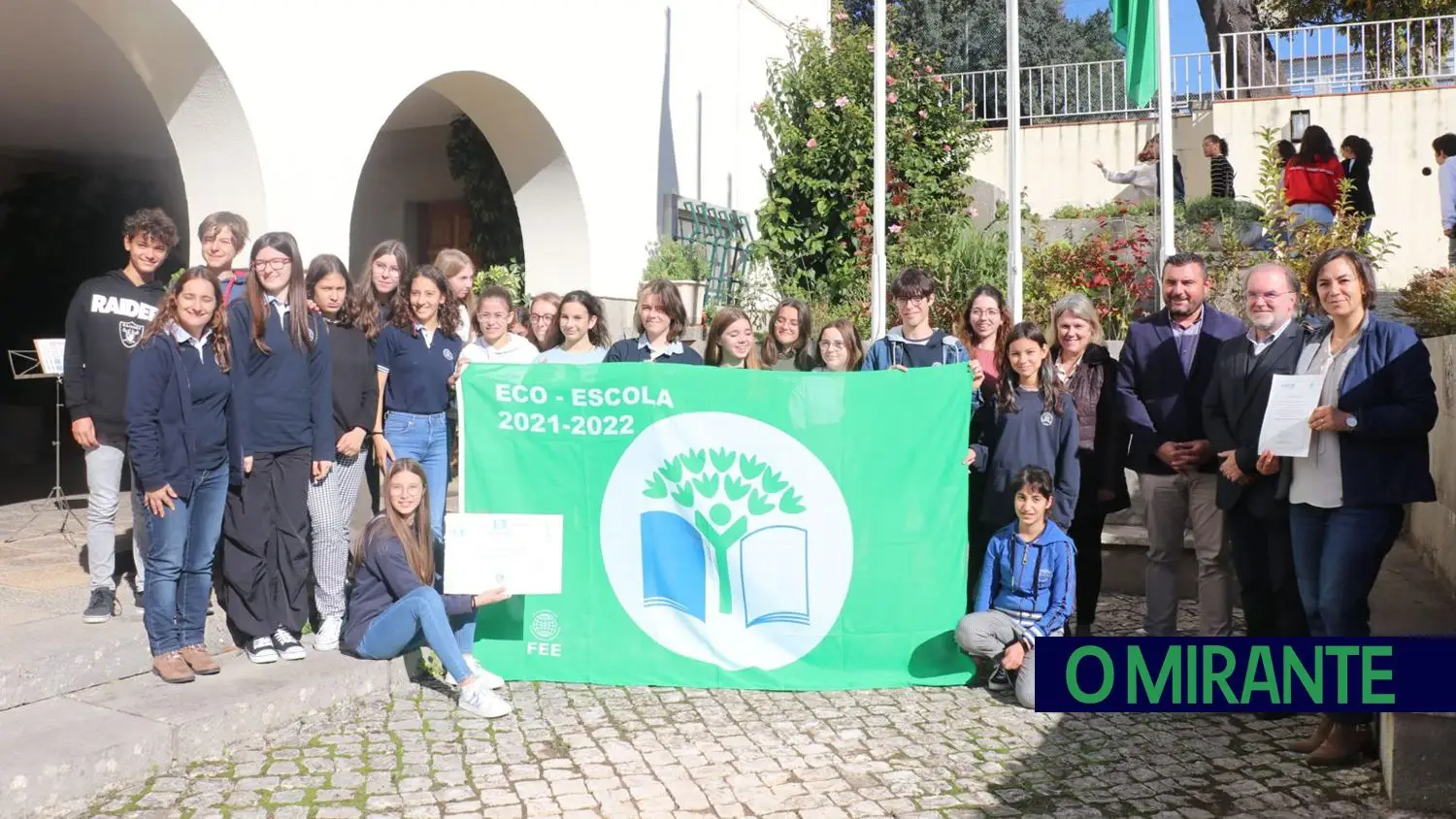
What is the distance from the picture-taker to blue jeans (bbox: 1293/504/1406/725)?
174 inches

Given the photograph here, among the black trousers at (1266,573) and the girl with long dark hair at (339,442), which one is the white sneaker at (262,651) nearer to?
the girl with long dark hair at (339,442)

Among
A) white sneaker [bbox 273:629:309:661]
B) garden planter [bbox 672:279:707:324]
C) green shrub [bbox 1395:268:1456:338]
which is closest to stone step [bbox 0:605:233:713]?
white sneaker [bbox 273:629:309:661]

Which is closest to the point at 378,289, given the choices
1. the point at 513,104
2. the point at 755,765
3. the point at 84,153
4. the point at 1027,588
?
the point at 755,765

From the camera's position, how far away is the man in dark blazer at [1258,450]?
4.89 m

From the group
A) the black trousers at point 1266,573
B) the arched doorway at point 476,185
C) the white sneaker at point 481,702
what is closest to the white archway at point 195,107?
the arched doorway at point 476,185

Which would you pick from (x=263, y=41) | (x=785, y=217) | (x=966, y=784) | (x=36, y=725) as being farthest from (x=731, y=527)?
(x=785, y=217)

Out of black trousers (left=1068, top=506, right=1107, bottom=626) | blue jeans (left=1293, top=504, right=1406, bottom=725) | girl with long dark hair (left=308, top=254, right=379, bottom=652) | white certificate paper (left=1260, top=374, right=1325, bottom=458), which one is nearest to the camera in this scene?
blue jeans (left=1293, top=504, right=1406, bottom=725)

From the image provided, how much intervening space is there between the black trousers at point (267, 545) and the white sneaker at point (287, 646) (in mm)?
37

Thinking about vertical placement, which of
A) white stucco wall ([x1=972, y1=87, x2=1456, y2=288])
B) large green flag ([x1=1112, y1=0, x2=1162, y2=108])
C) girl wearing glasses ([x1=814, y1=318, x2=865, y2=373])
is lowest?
girl wearing glasses ([x1=814, y1=318, x2=865, y2=373])

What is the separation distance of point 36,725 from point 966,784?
3.36m

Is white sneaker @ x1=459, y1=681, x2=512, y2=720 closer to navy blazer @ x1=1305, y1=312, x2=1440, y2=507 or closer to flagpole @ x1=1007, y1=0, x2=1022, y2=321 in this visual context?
navy blazer @ x1=1305, y1=312, x2=1440, y2=507

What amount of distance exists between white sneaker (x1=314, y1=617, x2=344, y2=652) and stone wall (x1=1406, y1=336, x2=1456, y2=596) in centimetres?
519

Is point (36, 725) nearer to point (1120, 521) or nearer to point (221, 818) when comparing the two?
point (221, 818)

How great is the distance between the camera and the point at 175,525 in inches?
195
